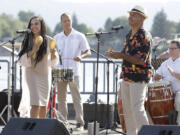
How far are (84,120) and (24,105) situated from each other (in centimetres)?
236

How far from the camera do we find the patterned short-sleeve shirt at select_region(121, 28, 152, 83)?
722cm

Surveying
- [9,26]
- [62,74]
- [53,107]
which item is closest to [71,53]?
[62,74]

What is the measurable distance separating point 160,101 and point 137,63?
102 centimetres

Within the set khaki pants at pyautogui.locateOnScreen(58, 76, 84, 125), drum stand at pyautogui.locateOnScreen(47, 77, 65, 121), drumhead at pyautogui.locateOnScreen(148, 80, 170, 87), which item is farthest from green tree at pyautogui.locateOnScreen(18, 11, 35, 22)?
drumhead at pyautogui.locateOnScreen(148, 80, 170, 87)

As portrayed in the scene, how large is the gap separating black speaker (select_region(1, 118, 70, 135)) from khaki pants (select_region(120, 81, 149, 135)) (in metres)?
2.14

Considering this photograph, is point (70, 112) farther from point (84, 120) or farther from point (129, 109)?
point (129, 109)

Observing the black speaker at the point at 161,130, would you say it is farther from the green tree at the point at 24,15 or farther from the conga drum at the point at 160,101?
the green tree at the point at 24,15

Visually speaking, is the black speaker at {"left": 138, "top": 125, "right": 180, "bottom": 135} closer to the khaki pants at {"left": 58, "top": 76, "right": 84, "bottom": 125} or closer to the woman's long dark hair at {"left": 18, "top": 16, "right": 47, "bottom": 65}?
the woman's long dark hair at {"left": 18, "top": 16, "right": 47, "bottom": 65}

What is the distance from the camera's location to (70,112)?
11805mm

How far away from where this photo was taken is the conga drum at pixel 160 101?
7961 mm

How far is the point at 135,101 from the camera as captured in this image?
24.0ft

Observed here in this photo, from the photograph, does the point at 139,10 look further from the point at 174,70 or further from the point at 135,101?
the point at 174,70

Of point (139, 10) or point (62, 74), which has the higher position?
point (139, 10)

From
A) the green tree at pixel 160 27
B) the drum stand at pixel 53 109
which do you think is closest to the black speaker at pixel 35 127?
the drum stand at pixel 53 109
